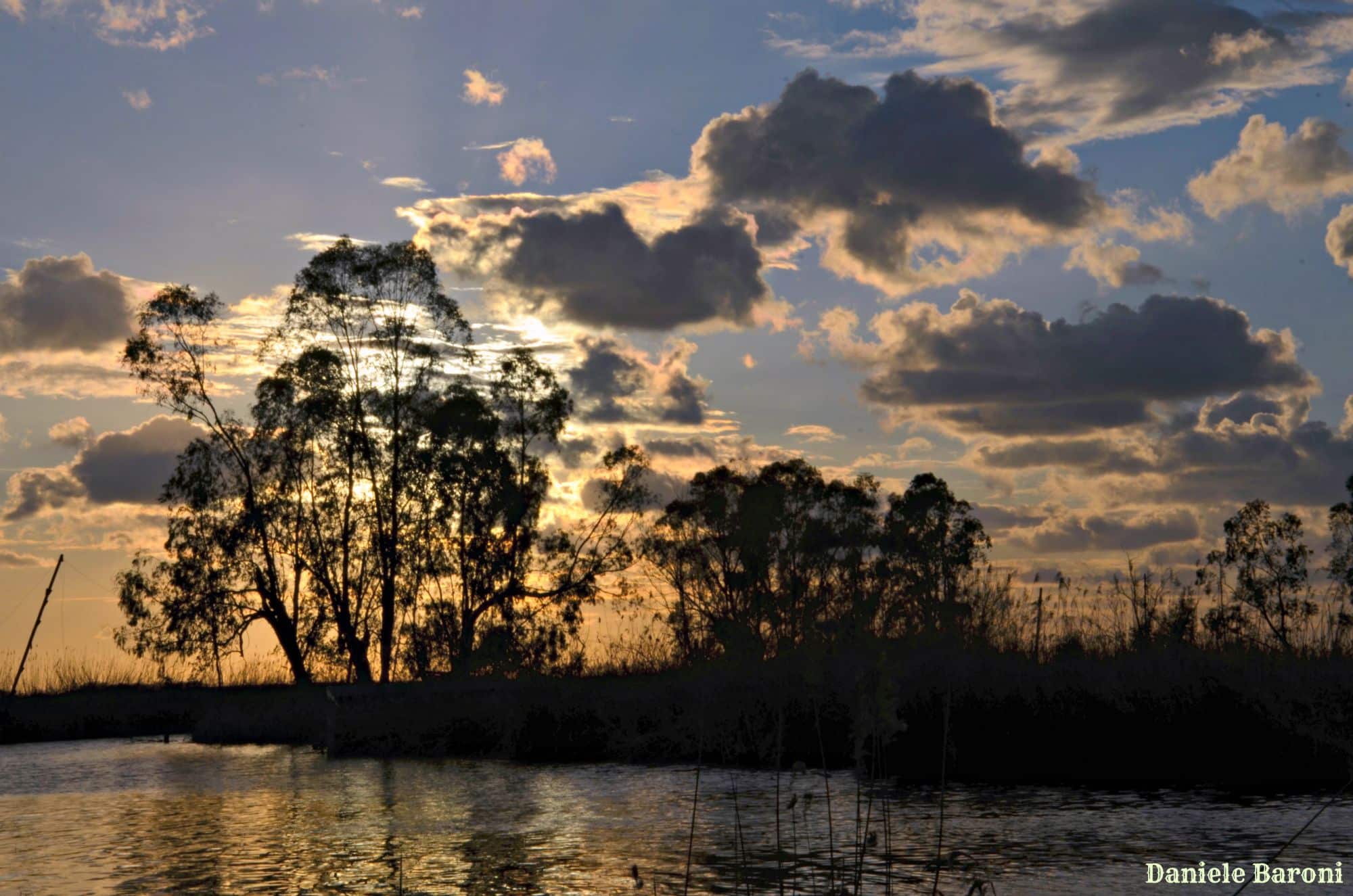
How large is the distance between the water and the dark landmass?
49.1 inches

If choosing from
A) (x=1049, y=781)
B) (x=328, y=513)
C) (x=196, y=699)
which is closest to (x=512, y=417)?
(x=328, y=513)

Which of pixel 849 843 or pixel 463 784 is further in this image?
pixel 463 784

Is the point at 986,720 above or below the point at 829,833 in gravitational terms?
above

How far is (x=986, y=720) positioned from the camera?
826 inches

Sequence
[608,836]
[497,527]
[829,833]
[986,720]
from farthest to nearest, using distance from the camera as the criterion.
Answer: [497,527], [986,720], [608,836], [829,833]

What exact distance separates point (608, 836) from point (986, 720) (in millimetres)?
8060

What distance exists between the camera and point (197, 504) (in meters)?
45.4

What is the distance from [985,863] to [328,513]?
3782 cm

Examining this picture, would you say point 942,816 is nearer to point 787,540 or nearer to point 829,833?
point 829,833

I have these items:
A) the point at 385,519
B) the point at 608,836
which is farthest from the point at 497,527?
the point at 608,836

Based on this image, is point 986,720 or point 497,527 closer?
point 986,720

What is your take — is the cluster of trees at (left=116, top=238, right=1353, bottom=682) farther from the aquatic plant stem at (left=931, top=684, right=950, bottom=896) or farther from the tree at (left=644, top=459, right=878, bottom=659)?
the aquatic plant stem at (left=931, top=684, right=950, bottom=896)

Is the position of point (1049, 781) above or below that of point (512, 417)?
below

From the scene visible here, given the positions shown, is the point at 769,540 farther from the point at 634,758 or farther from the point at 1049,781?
the point at 1049,781
